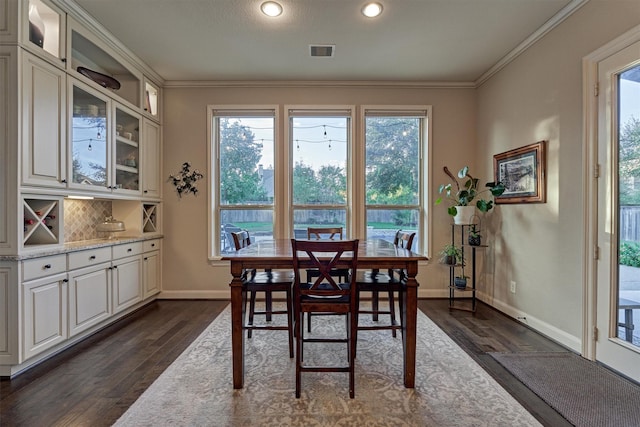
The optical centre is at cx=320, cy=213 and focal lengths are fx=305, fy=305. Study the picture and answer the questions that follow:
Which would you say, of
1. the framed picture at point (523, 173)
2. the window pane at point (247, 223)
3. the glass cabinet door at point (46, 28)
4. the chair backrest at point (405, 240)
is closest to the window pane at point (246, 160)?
the window pane at point (247, 223)

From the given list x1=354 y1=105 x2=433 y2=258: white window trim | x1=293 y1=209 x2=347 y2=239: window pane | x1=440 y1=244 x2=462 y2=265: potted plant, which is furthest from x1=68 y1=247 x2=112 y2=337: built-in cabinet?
x1=440 y1=244 x2=462 y2=265: potted plant

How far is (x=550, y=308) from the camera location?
2.84 meters

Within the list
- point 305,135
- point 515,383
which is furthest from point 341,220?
point 515,383

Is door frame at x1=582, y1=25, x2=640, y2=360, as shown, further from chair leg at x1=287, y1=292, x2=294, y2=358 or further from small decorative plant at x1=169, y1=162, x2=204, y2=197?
small decorative plant at x1=169, y1=162, x2=204, y2=197

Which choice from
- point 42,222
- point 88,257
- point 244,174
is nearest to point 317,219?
point 244,174

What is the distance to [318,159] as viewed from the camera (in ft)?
13.8

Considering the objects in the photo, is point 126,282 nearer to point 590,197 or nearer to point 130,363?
point 130,363

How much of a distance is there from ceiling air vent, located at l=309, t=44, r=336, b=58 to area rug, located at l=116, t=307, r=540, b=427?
2.96m

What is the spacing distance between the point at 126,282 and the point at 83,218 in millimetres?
809

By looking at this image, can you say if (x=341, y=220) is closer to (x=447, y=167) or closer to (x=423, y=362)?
(x=447, y=167)

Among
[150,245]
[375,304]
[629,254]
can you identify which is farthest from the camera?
[150,245]

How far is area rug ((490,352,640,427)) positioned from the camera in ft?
5.71

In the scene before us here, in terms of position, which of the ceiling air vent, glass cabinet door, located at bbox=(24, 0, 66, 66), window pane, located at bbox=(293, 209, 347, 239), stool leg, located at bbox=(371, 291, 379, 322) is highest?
the ceiling air vent

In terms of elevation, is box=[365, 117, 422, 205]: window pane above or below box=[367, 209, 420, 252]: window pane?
above
